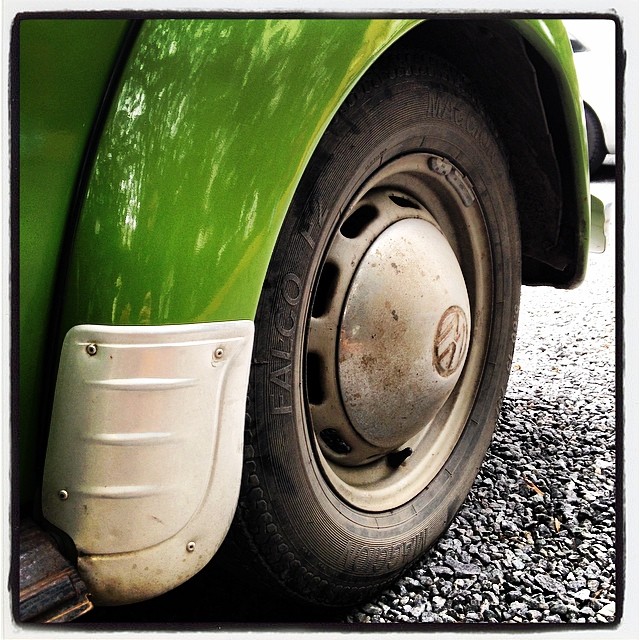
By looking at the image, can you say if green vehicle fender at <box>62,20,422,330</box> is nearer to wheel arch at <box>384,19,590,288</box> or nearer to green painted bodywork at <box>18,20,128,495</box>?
green painted bodywork at <box>18,20,128,495</box>

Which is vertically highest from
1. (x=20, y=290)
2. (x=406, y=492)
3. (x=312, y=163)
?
(x=312, y=163)

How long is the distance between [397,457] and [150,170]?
0.77 meters

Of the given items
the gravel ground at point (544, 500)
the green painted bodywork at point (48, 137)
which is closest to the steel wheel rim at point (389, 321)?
the gravel ground at point (544, 500)

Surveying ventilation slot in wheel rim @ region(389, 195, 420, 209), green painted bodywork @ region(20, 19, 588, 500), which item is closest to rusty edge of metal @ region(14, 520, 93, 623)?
green painted bodywork @ region(20, 19, 588, 500)

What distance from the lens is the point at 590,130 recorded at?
1.37 metres

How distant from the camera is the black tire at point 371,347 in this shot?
107cm

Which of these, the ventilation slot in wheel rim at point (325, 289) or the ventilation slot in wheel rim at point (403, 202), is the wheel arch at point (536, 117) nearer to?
the ventilation slot in wheel rim at point (403, 202)

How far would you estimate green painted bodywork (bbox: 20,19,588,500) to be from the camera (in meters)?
0.91

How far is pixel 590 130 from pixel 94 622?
1096 millimetres

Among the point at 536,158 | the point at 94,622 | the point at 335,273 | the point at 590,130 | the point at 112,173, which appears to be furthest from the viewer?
the point at 536,158

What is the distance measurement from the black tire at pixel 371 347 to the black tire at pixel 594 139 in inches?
6.4

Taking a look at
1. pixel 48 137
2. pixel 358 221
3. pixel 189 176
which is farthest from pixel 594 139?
pixel 48 137

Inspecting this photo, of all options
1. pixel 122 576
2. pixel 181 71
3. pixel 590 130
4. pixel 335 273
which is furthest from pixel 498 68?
pixel 122 576
